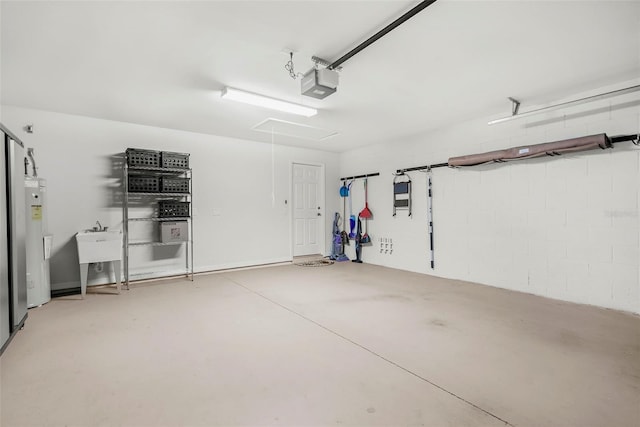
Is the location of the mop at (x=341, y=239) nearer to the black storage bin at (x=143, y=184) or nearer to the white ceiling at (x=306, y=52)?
the white ceiling at (x=306, y=52)

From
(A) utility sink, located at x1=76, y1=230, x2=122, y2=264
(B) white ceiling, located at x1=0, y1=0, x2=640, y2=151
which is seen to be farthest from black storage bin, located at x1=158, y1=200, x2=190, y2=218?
(B) white ceiling, located at x1=0, y1=0, x2=640, y2=151

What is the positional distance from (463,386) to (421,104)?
361cm

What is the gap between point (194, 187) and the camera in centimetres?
597

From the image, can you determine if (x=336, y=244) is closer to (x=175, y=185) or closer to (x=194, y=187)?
(x=194, y=187)

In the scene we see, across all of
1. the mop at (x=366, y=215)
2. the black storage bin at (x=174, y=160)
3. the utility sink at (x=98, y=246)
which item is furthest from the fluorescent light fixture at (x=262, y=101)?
the mop at (x=366, y=215)

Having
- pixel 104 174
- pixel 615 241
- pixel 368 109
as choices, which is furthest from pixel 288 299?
pixel 615 241

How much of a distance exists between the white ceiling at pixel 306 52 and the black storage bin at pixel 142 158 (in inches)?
24.5

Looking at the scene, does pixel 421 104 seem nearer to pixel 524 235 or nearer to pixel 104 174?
pixel 524 235

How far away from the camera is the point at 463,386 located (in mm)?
2154

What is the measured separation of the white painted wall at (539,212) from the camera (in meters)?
3.73

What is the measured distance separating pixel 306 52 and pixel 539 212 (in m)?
3.87

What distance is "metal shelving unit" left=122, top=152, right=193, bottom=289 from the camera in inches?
195

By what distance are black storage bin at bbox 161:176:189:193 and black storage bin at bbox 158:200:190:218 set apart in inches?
8.2

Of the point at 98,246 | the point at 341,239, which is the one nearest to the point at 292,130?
the point at 341,239
